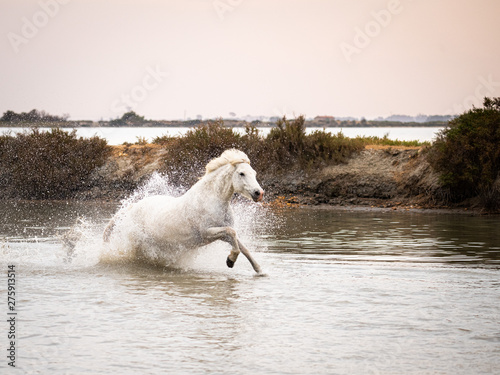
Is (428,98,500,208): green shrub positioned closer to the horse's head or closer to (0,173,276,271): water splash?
(0,173,276,271): water splash

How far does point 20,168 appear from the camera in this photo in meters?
24.8

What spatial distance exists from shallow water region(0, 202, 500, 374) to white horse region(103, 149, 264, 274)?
49 cm

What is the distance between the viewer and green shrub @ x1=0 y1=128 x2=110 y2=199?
24156mm

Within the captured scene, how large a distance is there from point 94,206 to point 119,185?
9.17 feet

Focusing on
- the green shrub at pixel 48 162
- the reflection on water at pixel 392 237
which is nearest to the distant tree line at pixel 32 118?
the green shrub at pixel 48 162

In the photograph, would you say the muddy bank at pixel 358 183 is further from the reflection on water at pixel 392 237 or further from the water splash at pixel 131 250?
the water splash at pixel 131 250

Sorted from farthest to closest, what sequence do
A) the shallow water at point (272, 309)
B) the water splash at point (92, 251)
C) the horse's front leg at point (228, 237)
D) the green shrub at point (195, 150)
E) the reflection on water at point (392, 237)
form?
the green shrub at point (195, 150)
the reflection on water at point (392, 237)
the water splash at point (92, 251)
the horse's front leg at point (228, 237)
the shallow water at point (272, 309)

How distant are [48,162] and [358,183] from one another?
37.3 feet

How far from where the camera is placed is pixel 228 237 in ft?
31.8

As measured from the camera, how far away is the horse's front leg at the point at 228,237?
31.4 ft

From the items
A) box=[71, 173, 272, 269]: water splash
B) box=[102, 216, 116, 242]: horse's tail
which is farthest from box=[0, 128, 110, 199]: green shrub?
box=[102, 216, 116, 242]: horse's tail

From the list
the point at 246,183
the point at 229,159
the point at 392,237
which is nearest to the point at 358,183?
the point at 392,237

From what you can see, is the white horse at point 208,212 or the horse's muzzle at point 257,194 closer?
the horse's muzzle at point 257,194

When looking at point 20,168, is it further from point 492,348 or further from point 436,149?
point 492,348
